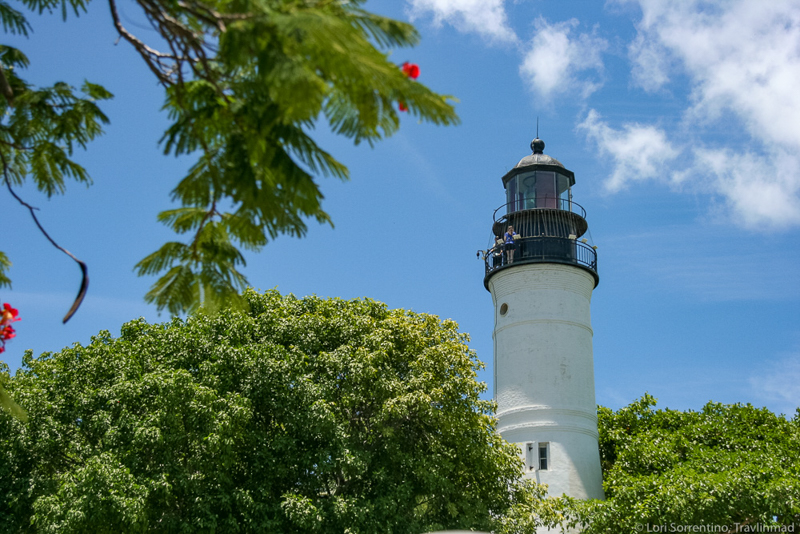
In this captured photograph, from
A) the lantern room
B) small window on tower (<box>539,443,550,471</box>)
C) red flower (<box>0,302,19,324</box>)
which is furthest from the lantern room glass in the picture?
red flower (<box>0,302,19,324</box>)

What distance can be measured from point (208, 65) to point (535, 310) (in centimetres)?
2280

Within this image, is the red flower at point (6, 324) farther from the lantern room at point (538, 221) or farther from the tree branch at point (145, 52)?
the lantern room at point (538, 221)

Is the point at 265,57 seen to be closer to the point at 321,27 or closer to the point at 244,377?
the point at 321,27

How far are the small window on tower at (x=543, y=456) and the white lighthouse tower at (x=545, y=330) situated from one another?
0.03m

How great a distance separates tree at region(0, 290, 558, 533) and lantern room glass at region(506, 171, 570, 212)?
8.69 meters

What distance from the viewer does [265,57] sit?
354cm

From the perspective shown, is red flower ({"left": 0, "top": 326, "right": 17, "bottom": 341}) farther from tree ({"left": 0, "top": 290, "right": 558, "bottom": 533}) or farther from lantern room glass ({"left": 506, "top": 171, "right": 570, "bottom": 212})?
lantern room glass ({"left": 506, "top": 171, "right": 570, "bottom": 212})

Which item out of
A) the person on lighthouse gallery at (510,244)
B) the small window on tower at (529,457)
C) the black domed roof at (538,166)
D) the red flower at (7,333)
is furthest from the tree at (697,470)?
the red flower at (7,333)

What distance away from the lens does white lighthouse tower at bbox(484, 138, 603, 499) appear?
24.7 meters

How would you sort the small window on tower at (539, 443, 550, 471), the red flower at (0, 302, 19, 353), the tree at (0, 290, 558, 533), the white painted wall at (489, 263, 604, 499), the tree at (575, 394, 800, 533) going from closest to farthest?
1. the red flower at (0, 302, 19, 353)
2. the tree at (0, 290, 558, 533)
3. the tree at (575, 394, 800, 533)
4. the white painted wall at (489, 263, 604, 499)
5. the small window on tower at (539, 443, 550, 471)

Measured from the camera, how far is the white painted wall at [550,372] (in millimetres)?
24516

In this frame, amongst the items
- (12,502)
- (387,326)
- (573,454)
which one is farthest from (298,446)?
(573,454)

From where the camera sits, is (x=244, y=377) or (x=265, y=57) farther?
(x=244, y=377)

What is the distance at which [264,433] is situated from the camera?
18.5 meters
